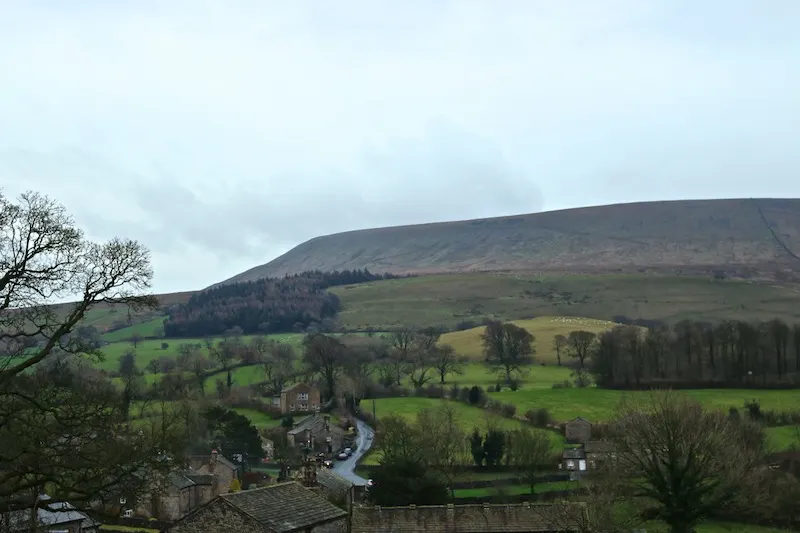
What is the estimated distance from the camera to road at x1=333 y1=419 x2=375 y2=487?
61.6m

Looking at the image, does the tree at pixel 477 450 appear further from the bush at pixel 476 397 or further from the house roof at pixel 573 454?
the bush at pixel 476 397

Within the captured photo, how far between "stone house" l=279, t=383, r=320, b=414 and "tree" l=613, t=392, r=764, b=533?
49.8 meters

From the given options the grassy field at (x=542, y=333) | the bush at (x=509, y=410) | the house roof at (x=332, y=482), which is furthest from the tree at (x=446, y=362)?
the house roof at (x=332, y=482)

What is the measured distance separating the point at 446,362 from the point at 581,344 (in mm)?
18588

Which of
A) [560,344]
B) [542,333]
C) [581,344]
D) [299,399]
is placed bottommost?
[299,399]

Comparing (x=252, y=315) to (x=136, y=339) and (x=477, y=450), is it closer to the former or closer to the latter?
(x=136, y=339)

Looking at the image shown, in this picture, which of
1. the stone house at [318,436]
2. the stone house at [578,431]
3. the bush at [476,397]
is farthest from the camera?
the bush at [476,397]

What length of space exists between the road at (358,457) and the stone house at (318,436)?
220 centimetres

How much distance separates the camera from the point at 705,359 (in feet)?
291

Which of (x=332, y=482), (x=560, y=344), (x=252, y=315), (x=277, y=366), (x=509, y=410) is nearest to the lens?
(x=332, y=482)

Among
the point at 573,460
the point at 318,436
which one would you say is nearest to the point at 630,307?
the point at 318,436

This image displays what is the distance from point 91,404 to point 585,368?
88205 mm

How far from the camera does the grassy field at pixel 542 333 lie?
370 ft

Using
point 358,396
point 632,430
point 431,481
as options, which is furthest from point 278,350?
point 632,430
